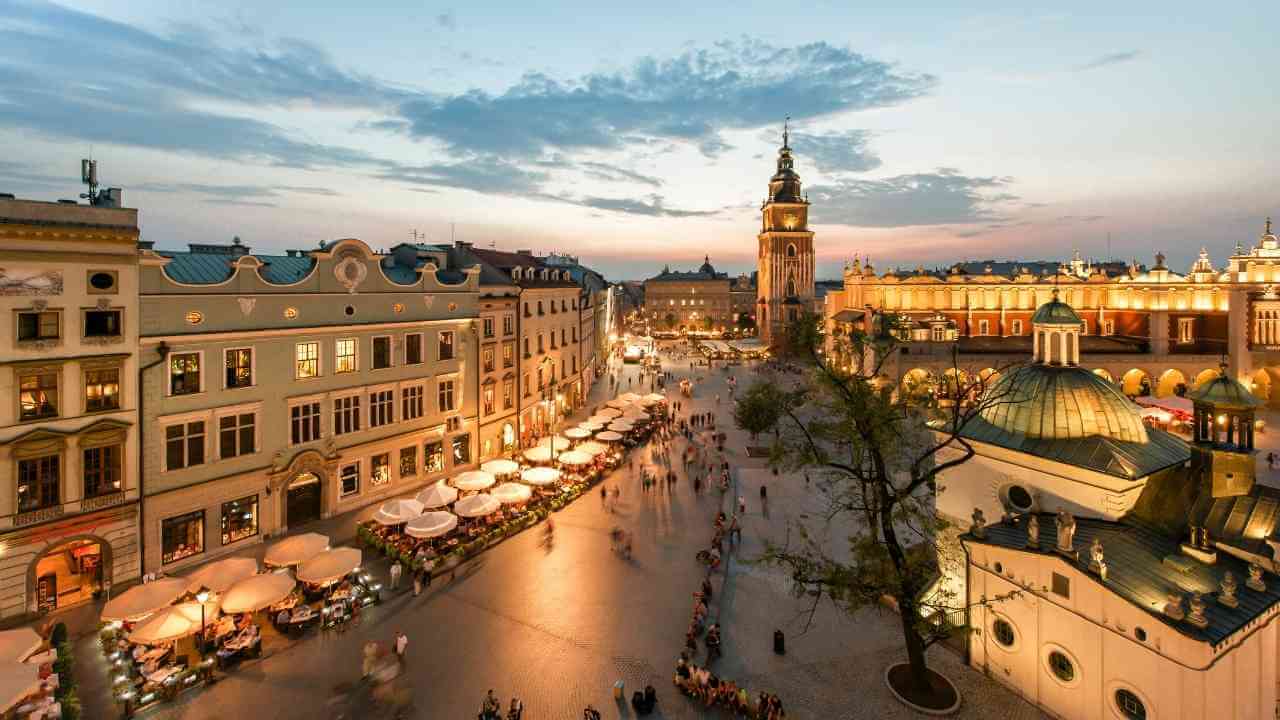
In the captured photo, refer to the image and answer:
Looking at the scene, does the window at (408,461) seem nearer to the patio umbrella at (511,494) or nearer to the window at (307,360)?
the patio umbrella at (511,494)

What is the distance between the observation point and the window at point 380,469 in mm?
30698

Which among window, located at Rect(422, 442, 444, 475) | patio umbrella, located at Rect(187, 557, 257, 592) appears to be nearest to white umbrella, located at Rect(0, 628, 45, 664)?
patio umbrella, located at Rect(187, 557, 257, 592)

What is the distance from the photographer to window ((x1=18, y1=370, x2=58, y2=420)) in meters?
19.8

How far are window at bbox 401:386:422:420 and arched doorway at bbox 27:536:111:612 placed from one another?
13.0m

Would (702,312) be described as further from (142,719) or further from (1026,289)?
(142,719)

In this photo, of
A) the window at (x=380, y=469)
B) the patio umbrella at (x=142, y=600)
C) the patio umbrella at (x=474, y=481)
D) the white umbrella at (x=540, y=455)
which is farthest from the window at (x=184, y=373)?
the white umbrella at (x=540, y=455)

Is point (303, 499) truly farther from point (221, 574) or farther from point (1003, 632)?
point (1003, 632)

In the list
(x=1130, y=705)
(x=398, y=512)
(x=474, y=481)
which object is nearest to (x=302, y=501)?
(x=398, y=512)

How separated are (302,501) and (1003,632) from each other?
28.1m

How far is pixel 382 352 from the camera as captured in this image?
31094 mm

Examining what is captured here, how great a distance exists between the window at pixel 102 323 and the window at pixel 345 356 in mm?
8287

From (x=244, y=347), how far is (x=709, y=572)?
21.7 metres

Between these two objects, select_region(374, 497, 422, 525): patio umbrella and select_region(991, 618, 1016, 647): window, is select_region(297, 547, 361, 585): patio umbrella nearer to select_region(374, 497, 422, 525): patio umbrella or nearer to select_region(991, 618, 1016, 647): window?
select_region(374, 497, 422, 525): patio umbrella

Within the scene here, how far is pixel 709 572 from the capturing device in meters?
23.6
